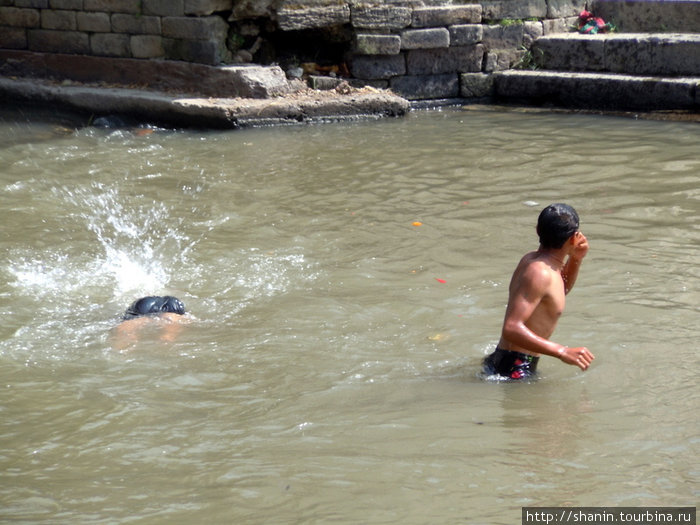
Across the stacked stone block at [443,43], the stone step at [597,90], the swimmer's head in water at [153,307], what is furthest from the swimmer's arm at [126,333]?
the stone step at [597,90]

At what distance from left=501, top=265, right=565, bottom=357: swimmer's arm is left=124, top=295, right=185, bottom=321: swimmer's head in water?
2.06 meters

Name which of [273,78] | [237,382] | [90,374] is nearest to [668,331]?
[237,382]

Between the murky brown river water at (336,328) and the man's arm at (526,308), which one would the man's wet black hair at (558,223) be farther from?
the murky brown river water at (336,328)

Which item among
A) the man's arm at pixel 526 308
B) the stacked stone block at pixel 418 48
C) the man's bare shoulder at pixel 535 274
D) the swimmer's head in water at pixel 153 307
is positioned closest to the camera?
the man's arm at pixel 526 308

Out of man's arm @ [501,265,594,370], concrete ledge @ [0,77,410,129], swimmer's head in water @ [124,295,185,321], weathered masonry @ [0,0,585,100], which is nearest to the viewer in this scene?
man's arm @ [501,265,594,370]

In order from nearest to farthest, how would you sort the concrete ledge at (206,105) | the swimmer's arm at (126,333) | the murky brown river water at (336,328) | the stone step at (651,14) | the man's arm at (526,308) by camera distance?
the murky brown river water at (336,328), the man's arm at (526,308), the swimmer's arm at (126,333), the concrete ledge at (206,105), the stone step at (651,14)

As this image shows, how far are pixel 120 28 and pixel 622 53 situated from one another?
6.25 meters

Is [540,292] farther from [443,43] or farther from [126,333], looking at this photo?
[443,43]

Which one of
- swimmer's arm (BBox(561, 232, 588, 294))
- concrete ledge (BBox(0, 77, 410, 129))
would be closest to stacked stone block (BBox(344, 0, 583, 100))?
concrete ledge (BBox(0, 77, 410, 129))

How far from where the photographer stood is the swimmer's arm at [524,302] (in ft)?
13.3

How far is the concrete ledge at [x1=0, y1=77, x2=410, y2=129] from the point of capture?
32.6 feet

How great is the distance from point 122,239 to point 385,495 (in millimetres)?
4300

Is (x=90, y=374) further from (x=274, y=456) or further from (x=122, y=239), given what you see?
(x=122, y=239)

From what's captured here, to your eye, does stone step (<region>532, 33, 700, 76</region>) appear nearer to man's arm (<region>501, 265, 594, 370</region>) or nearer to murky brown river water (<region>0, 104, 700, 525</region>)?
murky brown river water (<region>0, 104, 700, 525</region>)
